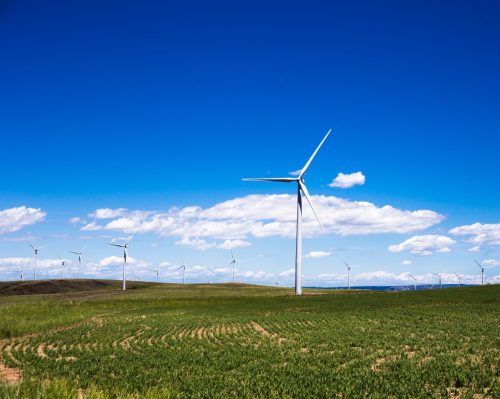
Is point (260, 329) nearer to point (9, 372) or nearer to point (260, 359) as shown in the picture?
point (260, 359)

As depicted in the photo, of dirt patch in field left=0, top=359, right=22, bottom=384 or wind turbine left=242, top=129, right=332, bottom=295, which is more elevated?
wind turbine left=242, top=129, right=332, bottom=295

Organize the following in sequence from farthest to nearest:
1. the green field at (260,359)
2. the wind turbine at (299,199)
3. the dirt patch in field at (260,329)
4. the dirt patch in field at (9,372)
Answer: the wind turbine at (299,199)
the dirt patch in field at (260,329)
the dirt patch in field at (9,372)
the green field at (260,359)

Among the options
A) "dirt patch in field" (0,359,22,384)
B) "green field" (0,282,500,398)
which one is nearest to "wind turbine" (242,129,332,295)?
"green field" (0,282,500,398)

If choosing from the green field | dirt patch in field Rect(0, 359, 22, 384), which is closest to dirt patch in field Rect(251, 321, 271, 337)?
the green field

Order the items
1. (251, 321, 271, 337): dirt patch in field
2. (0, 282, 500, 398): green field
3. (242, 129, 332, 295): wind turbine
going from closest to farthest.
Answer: (0, 282, 500, 398): green field < (251, 321, 271, 337): dirt patch in field < (242, 129, 332, 295): wind turbine

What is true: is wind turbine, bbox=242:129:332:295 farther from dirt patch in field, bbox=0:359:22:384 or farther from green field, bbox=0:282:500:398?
dirt patch in field, bbox=0:359:22:384

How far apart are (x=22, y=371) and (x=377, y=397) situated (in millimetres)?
19179

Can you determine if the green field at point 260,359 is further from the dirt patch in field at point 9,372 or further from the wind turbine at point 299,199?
the wind turbine at point 299,199

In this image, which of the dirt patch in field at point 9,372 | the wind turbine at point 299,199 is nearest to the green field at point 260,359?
the dirt patch in field at point 9,372

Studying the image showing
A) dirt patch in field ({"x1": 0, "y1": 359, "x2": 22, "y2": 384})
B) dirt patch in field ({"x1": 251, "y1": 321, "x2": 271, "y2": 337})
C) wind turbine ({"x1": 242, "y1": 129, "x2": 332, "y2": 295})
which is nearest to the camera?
dirt patch in field ({"x1": 0, "y1": 359, "x2": 22, "y2": 384})

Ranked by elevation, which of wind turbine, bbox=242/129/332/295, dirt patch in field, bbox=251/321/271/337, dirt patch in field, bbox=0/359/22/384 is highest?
wind turbine, bbox=242/129/332/295

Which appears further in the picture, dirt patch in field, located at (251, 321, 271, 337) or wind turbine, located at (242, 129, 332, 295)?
wind turbine, located at (242, 129, 332, 295)

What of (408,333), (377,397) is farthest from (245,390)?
(408,333)

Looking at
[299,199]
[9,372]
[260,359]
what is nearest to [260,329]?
[260,359]
